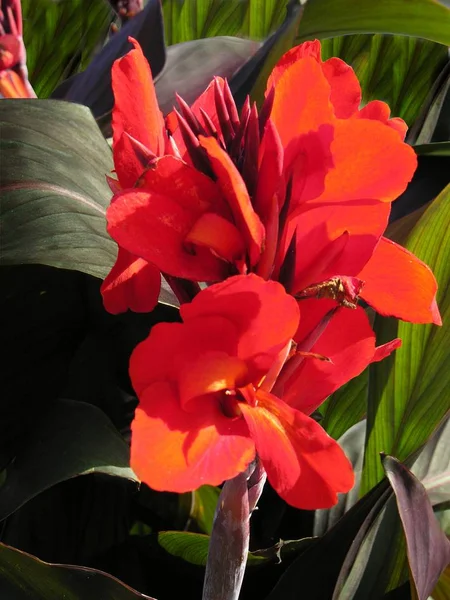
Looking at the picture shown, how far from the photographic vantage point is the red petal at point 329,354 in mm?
319

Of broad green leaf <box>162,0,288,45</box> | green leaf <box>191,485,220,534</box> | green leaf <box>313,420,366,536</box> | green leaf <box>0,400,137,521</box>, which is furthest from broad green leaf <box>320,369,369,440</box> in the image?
broad green leaf <box>162,0,288,45</box>

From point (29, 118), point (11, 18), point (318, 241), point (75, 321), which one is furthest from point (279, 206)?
point (11, 18)

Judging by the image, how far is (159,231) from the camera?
28 centimetres

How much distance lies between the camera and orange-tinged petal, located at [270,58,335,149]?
0.93ft

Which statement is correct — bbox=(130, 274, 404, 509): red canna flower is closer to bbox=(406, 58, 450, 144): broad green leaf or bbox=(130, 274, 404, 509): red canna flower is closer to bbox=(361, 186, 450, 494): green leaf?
bbox=(361, 186, 450, 494): green leaf

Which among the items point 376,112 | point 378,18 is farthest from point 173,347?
point 378,18

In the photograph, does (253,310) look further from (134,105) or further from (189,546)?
(189,546)

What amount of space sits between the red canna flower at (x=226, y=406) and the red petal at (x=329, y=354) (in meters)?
0.03

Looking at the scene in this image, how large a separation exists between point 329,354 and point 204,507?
41 centimetres

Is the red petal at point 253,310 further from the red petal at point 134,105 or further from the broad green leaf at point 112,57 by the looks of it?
the broad green leaf at point 112,57

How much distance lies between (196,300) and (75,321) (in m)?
0.39

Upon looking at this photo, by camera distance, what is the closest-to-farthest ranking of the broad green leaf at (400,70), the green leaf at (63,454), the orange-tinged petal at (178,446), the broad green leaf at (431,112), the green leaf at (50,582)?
1. the orange-tinged petal at (178,446)
2. the green leaf at (50,582)
3. the green leaf at (63,454)
4. the broad green leaf at (431,112)
5. the broad green leaf at (400,70)

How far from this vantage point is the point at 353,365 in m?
0.32

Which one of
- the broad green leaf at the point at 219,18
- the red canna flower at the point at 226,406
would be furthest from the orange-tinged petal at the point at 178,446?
the broad green leaf at the point at 219,18
